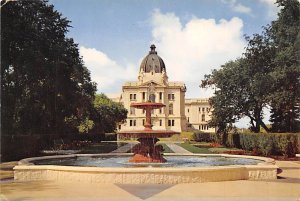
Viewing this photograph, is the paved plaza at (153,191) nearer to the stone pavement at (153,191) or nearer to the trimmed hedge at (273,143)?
the stone pavement at (153,191)

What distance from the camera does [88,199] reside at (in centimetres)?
1086

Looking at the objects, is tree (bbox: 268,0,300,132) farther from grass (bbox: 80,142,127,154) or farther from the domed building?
the domed building

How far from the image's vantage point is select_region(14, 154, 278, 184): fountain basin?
13.6 meters

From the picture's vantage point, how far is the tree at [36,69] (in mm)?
27172

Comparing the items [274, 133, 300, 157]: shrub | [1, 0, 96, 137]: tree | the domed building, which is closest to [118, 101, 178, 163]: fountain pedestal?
[1, 0, 96, 137]: tree

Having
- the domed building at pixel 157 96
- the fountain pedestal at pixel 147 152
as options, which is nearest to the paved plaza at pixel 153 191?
the fountain pedestal at pixel 147 152

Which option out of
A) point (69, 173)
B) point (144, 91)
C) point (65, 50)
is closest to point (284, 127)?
point (65, 50)

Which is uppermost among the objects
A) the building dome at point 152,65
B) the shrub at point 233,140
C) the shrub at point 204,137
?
the building dome at point 152,65

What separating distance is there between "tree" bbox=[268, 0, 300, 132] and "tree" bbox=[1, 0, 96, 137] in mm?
16764

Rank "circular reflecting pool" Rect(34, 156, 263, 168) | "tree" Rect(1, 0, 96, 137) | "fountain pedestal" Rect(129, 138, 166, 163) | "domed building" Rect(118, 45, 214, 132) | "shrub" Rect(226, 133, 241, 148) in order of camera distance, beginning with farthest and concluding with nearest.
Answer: "domed building" Rect(118, 45, 214, 132) → "shrub" Rect(226, 133, 241, 148) → "tree" Rect(1, 0, 96, 137) → "circular reflecting pool" Rect(34, 156, 263, 168) → "fountain pedestal" Rect(129, 138, 166, 163)

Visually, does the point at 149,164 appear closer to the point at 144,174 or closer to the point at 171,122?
the point at 144,174

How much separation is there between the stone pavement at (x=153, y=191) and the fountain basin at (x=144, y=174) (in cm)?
30

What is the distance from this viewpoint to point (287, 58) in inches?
1259

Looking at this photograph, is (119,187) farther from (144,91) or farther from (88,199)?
(144,91)
